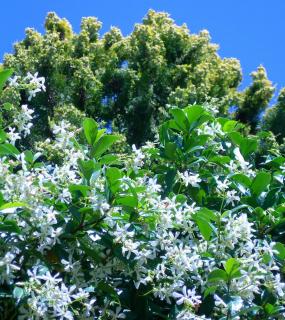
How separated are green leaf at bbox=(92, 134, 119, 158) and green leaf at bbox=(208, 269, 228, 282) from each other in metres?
0.52

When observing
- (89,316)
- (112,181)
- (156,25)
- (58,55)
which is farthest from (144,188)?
(156,25)

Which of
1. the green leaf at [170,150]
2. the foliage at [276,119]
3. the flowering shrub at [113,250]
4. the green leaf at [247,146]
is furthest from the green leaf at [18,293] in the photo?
the foliage at [276,119]

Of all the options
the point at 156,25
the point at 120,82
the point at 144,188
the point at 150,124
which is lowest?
the point at 144,188

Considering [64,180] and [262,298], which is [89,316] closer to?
[64,180]

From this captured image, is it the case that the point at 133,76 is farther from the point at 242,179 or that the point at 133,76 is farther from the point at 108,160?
the point at 108,160

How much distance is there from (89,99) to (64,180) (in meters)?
8.32

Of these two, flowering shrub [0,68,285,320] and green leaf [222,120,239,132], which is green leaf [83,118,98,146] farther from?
green leaf [222,120,239,132]

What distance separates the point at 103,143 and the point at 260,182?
561mm

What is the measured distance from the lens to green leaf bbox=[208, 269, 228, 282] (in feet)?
6.39

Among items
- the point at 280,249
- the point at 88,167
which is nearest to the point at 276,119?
the point at 280,249

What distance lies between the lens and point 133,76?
10.3 meters

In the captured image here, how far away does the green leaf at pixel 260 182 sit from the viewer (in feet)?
7.70

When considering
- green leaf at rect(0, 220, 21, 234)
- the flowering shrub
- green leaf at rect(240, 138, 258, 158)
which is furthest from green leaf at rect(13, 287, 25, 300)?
green leaf at rect(240, 138, 258, 158)

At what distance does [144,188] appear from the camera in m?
1.99
